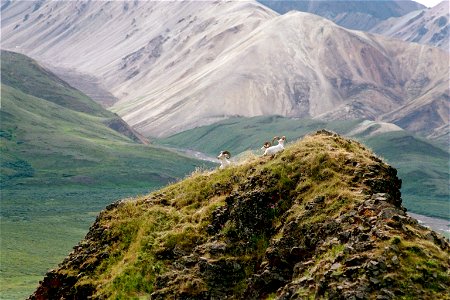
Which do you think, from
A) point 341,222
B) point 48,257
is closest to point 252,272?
point 341,222

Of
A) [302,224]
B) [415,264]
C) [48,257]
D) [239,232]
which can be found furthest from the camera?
[48,257]

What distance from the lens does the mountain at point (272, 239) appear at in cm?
2094

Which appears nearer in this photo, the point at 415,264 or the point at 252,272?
the point at 415,264

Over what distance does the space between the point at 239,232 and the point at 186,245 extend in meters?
2.18

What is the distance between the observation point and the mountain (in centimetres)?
2094

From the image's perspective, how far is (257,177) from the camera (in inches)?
1076

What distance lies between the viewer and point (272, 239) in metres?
24.7

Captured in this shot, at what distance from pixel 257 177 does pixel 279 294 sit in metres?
5.74

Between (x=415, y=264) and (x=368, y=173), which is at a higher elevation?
(x=368, y=173)

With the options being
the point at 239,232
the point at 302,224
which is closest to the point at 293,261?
the point at 302,224

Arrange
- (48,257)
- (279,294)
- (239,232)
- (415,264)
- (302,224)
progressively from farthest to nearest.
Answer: (48,257)
(239,232)
(302,224)
(279,294)
(415,264)

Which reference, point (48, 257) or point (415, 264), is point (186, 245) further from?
point (48, 257)

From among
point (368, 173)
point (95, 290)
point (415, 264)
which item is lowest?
point (95, 290)

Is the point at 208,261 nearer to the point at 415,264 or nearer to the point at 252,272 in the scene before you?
the point at 252,272
